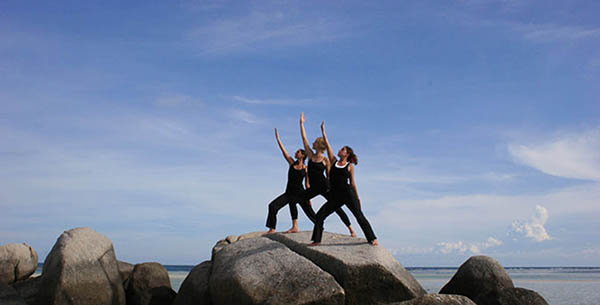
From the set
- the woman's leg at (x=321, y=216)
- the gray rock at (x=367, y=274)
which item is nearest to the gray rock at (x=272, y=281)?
the gray rock at (x=367, y=274)

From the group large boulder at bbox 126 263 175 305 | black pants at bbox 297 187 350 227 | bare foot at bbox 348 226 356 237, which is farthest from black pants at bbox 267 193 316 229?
large boulder at bbox 126 263 175 305

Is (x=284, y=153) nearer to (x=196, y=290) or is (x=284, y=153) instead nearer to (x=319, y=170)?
(x=319, y=170)

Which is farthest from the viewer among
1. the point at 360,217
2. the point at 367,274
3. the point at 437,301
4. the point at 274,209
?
the point at 274,209

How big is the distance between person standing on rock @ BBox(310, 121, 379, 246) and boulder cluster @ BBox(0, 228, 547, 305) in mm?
378

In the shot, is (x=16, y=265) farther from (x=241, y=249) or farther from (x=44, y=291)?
(x=241, y=249)

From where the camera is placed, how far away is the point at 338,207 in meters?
12.0

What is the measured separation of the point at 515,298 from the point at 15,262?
15412mm

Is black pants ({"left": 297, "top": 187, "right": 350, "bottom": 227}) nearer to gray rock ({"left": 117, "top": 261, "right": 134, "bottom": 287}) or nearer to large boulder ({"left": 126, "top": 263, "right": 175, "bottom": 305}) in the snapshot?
large boulder ({"left": 126, "top": 263, "right": 175, "bottom": 305})

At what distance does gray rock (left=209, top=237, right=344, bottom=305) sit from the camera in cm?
943

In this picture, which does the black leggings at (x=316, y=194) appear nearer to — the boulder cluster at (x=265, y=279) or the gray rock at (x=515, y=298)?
the boulder cluster at (x=265, y=279)

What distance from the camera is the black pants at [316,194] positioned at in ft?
40.8

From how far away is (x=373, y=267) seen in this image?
33.9ft

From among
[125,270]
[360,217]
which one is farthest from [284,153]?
[125,270]

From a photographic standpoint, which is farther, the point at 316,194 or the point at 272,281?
the point at 316,194
